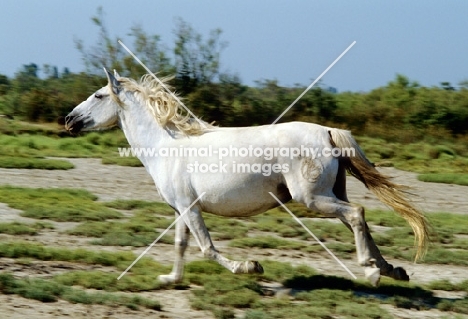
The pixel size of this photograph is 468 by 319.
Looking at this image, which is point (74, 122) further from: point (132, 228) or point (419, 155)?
point (419, 155)

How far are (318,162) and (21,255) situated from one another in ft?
11.4

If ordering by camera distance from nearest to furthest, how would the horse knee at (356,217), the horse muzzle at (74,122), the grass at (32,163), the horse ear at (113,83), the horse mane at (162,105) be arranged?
the horse knee at (356,217), the horse mane at (162,105), the horse ear at (113,83), the horse muzzle at (74,122), the grass at (32,163)

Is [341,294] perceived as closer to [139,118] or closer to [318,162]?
[318,162]

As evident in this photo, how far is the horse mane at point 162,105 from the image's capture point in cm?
859

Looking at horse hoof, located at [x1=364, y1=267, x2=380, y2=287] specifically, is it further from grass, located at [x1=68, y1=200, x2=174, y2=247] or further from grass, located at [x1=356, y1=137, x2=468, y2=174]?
grass, located at [x1=356, y1=137, x2=468, y2=174]

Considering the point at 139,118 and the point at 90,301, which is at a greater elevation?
the point at 139,118

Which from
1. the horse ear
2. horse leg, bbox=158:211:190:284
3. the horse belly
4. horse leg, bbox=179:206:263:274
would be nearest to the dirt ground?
horse leg, bbox=158:211:190:284

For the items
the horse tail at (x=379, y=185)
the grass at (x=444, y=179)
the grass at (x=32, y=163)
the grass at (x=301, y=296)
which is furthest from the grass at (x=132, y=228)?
the grass at (x=444, y=179)

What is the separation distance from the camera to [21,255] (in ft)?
29.3

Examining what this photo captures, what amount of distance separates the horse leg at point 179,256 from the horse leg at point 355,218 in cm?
137

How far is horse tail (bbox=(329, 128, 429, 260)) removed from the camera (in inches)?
311

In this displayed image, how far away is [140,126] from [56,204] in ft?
14.2

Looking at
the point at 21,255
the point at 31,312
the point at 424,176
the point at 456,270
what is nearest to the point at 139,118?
the point at 21,255

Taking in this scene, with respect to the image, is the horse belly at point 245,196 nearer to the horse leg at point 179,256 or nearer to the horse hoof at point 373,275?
the horse leg at point 179,256
